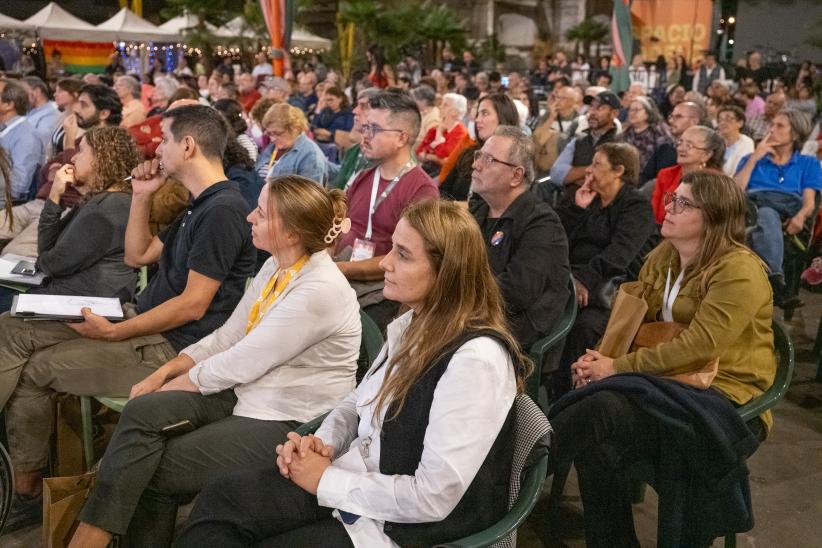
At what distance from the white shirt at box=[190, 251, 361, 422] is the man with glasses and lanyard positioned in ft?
4.24

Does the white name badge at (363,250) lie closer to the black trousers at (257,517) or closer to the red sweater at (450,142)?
the black trousers at (257,517)

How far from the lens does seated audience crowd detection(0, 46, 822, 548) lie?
1842 mm

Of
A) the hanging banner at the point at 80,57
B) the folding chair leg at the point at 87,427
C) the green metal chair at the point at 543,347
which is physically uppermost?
the hanging banner at the point at 80,57

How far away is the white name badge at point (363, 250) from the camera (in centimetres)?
381

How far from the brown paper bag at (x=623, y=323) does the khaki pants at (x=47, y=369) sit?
160cm

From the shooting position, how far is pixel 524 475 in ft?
6.03

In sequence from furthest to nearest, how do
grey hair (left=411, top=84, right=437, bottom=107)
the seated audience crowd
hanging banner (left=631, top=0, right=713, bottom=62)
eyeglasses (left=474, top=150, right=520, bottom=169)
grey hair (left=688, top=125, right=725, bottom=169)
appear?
1. hanging banner (left=631, top=0, right=713, bottom=62)
2. grey hair (left=411, top=84, right=437, bottom=107)
3. grey hair (left=688, top=125, right=725, bottom=169)
4. eyeglasses (left=474, top=150, right=520, bottom=169)
5. the seated audience crowd

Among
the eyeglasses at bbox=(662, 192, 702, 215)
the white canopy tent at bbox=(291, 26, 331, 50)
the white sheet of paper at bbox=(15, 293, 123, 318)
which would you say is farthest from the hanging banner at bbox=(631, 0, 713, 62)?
the white sheet of paper at bbox=(15, 293, 123, 318)

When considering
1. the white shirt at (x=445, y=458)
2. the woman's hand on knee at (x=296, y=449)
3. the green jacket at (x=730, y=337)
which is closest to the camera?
the white shirt at (x=445, y=458)

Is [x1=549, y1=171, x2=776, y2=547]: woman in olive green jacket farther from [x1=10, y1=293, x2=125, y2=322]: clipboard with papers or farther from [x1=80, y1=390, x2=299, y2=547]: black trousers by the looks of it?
[x1=10, y1=293, x2=125, y2=322]: clipboard with papers

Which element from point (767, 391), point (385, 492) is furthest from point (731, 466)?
point (385, 492)

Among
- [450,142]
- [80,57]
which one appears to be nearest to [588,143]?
[450,142]

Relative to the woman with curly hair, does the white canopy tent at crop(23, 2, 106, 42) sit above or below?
above

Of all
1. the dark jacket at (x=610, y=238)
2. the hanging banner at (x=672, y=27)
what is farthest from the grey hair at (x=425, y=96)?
the hanging banner at (x=672, y=27)
